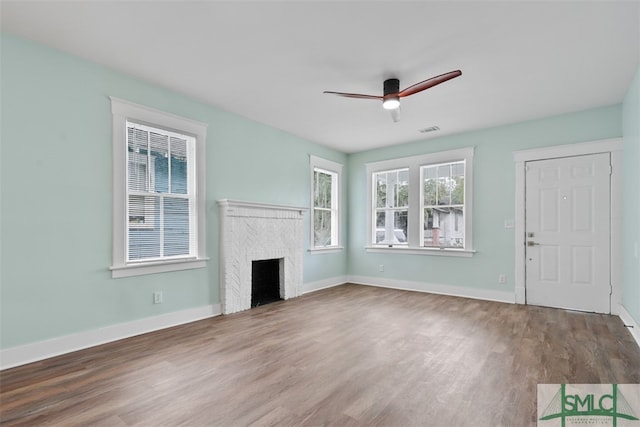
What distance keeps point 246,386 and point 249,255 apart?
241cm

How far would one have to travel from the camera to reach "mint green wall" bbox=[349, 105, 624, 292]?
4480 millimetres

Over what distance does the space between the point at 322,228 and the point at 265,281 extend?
68.5 inches

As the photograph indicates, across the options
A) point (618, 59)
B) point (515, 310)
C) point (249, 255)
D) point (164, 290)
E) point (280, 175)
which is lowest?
point (515, 310)

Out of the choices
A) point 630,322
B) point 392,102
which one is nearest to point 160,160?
point 392,102

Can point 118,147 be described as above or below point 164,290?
above

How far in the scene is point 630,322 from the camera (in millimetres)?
3629

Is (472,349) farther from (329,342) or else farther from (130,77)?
(130,77)

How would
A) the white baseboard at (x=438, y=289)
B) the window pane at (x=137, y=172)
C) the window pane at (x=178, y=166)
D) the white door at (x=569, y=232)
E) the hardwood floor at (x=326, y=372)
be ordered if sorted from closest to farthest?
the hardwood floor at (x=326, y=372) → the window pane at (x=137, y=172) → the window pane at (x=178, y=166) → the white door at (x=569, y=232) → the white baseboard at (x=438, y=289)

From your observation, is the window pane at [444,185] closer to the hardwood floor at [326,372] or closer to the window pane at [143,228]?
the hardwood floor at [326,372]

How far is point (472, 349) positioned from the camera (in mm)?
3045

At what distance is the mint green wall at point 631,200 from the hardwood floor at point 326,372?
0.46 meters

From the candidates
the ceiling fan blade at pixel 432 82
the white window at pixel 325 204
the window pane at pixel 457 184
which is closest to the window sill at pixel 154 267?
the white window at pixel 325 204

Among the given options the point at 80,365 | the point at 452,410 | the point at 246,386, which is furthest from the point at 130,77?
the point at 452,410

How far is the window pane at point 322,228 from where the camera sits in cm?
613
